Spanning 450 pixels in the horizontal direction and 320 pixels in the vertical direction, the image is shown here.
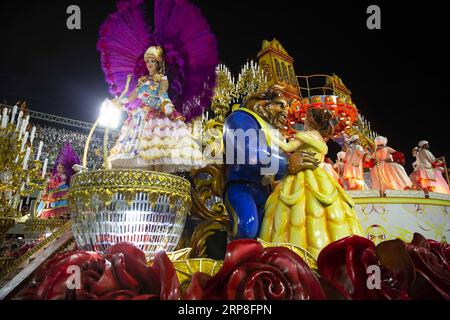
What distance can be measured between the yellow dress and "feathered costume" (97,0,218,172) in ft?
1.99

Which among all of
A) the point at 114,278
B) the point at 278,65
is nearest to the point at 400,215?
the point at 114,278

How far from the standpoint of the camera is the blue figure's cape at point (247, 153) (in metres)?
0.97

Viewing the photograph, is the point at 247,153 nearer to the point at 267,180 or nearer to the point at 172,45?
the point at 267,180

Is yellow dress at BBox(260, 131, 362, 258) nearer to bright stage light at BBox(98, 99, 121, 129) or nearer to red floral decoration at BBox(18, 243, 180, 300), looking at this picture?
red floral decoration at BBox(18, 243, 180, 300)

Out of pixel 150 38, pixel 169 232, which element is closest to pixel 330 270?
pixel 169 232

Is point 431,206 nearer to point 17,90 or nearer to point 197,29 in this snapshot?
point 197,29

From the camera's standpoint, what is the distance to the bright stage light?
1082 millimetres

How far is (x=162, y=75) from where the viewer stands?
1661 millimetres

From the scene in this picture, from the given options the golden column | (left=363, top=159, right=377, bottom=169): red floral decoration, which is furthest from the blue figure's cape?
the golden column

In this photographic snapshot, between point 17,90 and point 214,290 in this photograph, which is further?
point 17,90

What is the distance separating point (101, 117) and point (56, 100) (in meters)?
3.90

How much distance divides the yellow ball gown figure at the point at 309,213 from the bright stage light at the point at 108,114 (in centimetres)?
62
